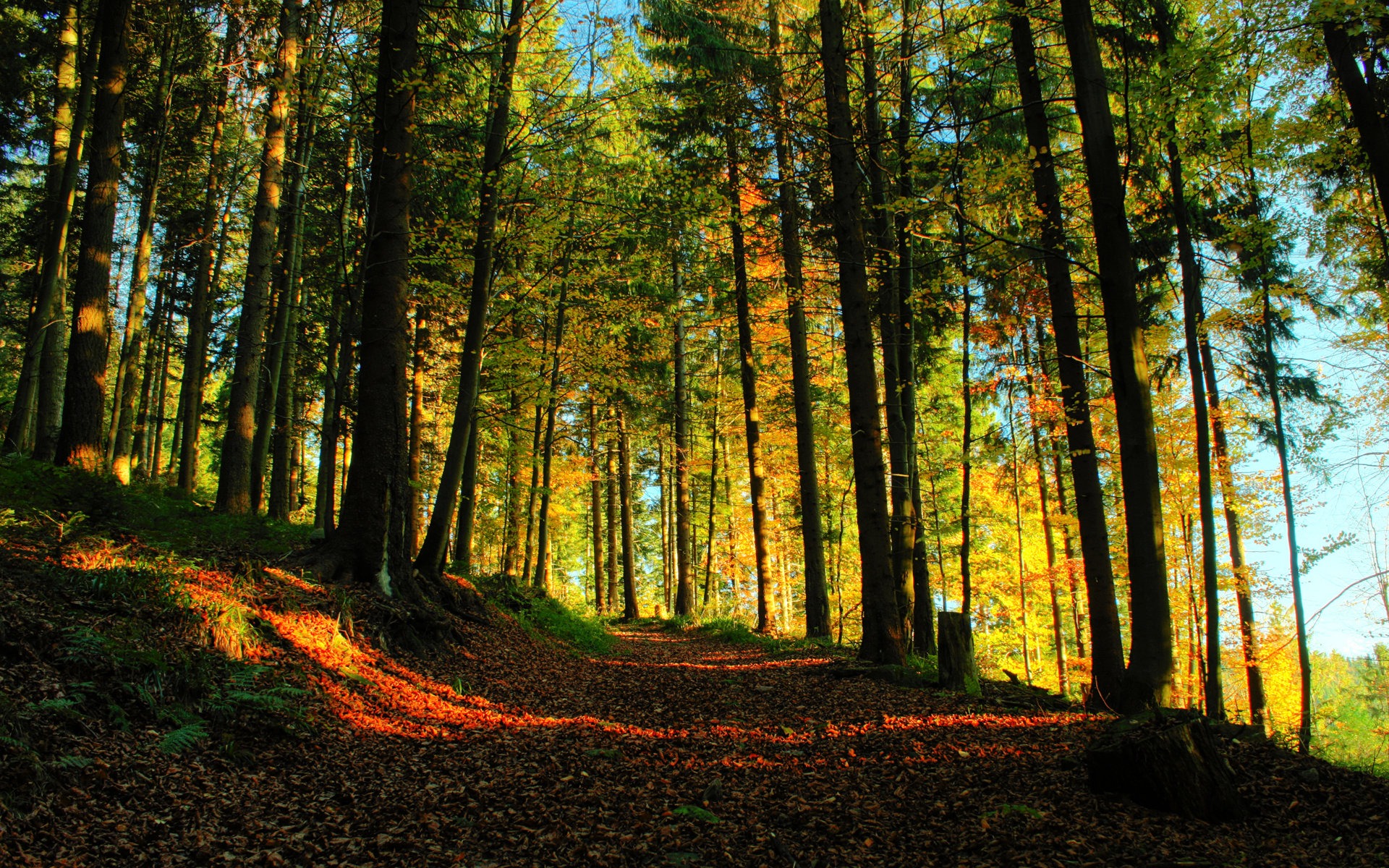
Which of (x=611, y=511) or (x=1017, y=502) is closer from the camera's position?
(x=1017, y=502)

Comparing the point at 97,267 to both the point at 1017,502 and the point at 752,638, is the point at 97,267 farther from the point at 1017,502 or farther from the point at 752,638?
the point at 1017,502

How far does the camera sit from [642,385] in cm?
1970

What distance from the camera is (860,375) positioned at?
909 centimetres

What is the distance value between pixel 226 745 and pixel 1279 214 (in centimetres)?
1533

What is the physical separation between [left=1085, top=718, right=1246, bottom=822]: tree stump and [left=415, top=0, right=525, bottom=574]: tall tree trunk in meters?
8.65

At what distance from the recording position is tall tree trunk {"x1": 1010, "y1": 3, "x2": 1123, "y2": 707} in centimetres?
705

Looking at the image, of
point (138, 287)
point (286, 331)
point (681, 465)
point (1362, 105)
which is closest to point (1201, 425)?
point (1362, 105)

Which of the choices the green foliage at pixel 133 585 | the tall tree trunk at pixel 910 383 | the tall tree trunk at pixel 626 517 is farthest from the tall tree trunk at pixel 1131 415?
the tall tree trunk at pixel 626 517

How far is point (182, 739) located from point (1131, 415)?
7.02 meters

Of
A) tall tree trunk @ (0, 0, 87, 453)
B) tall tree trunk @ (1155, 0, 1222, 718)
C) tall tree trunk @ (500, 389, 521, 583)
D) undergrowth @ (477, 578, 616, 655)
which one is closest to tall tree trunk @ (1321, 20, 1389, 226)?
tall tree trunk @ (1155, 0, 1222, 718)

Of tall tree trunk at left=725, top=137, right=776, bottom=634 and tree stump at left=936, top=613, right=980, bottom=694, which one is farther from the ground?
tall tree trunk at left=725, top=137, right=776, bottom=634

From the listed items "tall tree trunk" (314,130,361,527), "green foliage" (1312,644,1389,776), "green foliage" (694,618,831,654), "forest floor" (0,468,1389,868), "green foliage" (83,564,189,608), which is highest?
"tall tree trunk" (314,130,361,527)

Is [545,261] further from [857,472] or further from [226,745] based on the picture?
[226,745]

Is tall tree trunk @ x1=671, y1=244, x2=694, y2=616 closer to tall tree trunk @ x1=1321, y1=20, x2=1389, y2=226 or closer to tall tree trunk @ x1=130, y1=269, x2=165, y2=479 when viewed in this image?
tall tree trunk @ x1=1321, y1=20, x2=1389, y2=226
